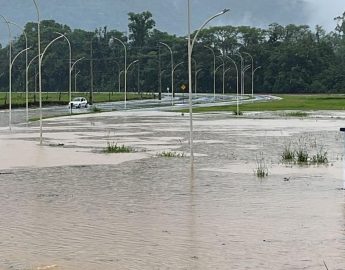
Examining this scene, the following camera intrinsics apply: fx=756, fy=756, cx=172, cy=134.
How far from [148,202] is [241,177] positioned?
4.67 meters

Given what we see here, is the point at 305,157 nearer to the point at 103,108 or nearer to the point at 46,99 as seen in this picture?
the point at 103,108

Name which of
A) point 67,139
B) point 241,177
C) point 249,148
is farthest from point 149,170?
point 67,139

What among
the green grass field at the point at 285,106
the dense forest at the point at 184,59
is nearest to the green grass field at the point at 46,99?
the dense forest at the point at 184,59

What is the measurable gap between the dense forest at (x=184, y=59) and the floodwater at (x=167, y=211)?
119542 mm

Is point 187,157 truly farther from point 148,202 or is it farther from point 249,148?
point 148,202

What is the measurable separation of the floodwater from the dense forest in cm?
11954

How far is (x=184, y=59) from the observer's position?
6024 inches

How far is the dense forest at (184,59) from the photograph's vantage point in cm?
15100

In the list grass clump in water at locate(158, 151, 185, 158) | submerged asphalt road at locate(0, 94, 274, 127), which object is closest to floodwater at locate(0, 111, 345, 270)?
grass clump in water at locate(158, 151, 185, 158)

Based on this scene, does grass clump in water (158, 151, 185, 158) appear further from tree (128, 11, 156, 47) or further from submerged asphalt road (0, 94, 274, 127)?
tree (128, 11, 156, 47)

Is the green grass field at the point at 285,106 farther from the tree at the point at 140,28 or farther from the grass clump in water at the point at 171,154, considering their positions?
the tree at the point at 140,28

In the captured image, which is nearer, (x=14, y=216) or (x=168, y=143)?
(x=14, y=216)

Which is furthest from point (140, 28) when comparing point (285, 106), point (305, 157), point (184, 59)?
point (305, 157)

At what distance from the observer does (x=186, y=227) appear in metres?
12.1
